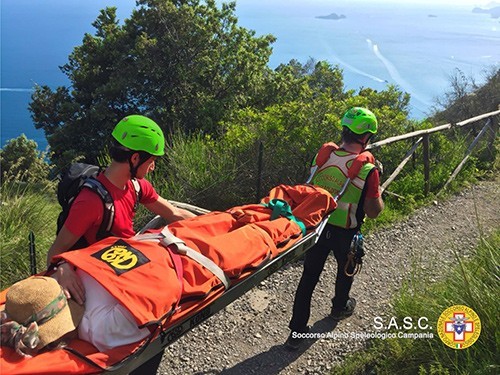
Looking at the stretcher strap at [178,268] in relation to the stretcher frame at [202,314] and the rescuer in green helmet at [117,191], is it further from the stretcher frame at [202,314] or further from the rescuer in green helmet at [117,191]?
the rescuer in green helmet at [117,191]

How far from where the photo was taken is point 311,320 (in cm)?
439

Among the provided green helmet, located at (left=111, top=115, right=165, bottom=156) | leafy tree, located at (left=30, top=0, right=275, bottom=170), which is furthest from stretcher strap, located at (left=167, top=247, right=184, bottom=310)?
leafy tree, located at (left=30, top=0, right=275, bottom=170)

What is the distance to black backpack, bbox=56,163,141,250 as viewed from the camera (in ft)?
8.57

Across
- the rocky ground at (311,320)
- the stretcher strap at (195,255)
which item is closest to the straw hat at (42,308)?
the stretcher strap at (195,255)

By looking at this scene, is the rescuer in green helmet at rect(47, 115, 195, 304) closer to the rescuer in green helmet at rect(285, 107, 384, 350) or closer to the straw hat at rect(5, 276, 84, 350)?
the straw hat at rect(5, 276, 84, 350)

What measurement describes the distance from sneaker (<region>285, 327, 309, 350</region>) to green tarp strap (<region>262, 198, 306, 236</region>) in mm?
1249

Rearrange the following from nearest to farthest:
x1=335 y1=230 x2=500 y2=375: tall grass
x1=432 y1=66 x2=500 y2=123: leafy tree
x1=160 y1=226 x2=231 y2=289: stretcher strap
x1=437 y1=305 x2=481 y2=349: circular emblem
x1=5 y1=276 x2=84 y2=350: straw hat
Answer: x1=5 y1=276 x2=84 y2=350: straw hat, x1=160 y1=226 x2=231 y2=289: stretcher strap, x1=335 y1=230 x2=500 y2=375: tall grass, x1=437 y1=305 x2=481 y2=349: circular emblem, x1=432 y1=66 x2=500 y2=123: leafy tree

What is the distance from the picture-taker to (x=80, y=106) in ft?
83.8

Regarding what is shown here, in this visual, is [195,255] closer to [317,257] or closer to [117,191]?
[117,191]

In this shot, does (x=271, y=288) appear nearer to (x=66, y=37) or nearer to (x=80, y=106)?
(x=80, y=106)

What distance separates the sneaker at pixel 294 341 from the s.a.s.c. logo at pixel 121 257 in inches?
85.6

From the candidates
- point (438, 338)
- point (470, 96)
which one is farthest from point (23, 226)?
point (470, 96)

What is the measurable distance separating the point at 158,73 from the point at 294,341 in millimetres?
19796

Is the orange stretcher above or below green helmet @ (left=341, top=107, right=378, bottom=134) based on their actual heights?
below
